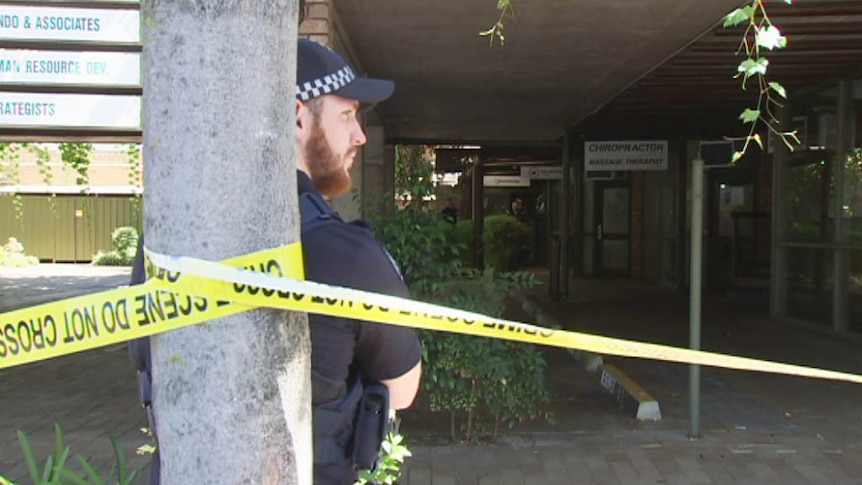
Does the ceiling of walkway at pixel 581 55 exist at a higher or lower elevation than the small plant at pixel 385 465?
higher

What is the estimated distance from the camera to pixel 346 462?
5.36 ft

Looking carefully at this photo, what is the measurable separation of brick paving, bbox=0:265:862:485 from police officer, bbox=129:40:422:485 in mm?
2972

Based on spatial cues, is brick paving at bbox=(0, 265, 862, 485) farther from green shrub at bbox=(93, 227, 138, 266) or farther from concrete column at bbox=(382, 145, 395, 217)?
green shrub at bbox=(93, 227, 138, 266)

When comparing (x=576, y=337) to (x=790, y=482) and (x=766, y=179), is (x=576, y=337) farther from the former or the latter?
(x=766, y=179)

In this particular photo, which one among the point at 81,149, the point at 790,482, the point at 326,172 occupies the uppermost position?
the point at 81,149

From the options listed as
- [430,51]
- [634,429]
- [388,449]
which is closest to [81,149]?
[430,51]

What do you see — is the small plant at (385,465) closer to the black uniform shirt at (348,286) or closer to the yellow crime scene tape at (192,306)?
the black uniform shirt at (348,286)

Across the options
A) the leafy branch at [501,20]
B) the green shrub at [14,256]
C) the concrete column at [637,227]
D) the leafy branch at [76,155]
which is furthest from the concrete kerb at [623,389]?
the green shrub at [14,256]

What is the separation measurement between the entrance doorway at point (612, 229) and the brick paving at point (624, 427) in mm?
8032

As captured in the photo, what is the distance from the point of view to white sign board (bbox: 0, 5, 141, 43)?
5555mm

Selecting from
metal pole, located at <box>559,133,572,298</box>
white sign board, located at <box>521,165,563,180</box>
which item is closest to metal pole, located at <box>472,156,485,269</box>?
white sign board, located at <box>521,165,563,180</box>

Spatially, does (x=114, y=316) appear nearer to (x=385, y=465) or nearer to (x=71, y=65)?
(x=385, y=465)

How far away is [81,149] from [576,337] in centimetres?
954

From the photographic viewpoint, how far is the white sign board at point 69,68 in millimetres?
5812
